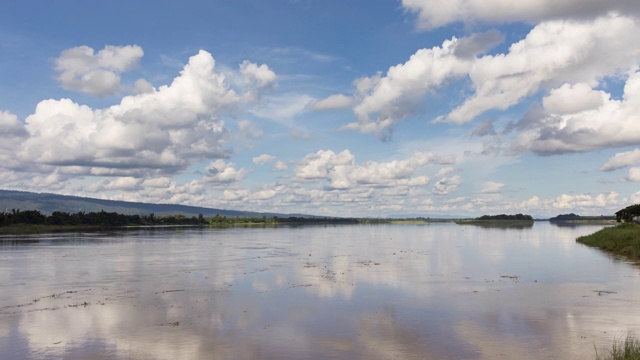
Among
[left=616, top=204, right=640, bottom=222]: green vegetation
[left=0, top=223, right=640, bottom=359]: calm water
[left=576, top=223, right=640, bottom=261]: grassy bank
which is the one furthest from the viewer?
[left=616, top=204, right=640, bottom=222]: green vegetation

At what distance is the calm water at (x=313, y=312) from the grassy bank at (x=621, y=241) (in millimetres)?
14168

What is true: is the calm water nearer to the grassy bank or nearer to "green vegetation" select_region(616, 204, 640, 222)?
the grassy bank

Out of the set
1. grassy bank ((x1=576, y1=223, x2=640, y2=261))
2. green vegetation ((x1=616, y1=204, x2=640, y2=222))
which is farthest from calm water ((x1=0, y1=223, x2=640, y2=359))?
green vegetation ((x1=616, y1=204, x2=640, y2=222))

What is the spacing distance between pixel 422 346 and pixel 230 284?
20584mm

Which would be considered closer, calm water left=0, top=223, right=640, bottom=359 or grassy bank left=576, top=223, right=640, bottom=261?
calm water left=0, top=223, right=640, bottom=359

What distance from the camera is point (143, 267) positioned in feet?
157

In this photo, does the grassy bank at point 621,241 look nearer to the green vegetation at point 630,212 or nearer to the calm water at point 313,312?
the green vegetation at point 630,212

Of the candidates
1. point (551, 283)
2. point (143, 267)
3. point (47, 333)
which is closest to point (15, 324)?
point (47, 333)

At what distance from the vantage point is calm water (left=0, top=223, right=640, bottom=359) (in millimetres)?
19000

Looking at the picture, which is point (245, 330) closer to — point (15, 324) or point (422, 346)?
point (422, 346)

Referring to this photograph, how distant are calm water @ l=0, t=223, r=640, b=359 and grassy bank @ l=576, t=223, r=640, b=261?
1417 centimetres

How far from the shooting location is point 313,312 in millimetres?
26062

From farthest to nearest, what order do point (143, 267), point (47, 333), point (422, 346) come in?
point (143, 267) → point (47, 333) → point (422, 346)

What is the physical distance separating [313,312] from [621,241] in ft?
188
